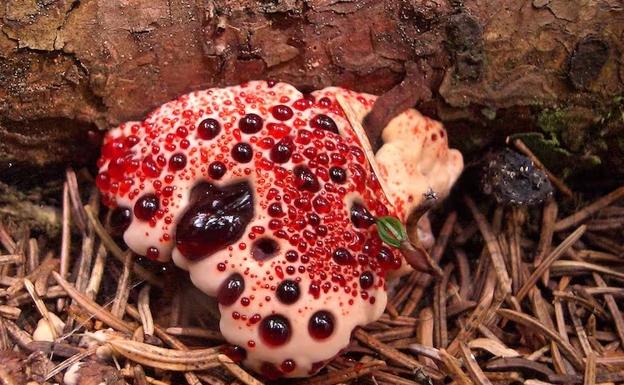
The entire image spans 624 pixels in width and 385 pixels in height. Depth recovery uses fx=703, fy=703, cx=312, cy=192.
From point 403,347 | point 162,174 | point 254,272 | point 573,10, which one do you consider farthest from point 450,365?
point 573,10

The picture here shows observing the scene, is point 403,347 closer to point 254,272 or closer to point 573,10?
point 254,272

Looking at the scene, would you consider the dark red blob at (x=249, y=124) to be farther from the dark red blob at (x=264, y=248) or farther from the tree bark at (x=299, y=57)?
the dark red blob at (x=264, y=248)

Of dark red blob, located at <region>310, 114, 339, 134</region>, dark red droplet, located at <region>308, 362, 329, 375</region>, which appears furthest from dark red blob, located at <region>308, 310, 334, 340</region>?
dark red blob, located at <region>310, 114, 339, 134</region>

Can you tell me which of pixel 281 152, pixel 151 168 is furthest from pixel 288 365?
pixel 151 168

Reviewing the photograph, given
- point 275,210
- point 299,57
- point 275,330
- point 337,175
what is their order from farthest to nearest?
point 299,57 → point 337,175 → point 275,210 → point 275,330

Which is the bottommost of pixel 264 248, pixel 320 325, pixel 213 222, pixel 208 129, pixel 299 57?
pixel 320 325

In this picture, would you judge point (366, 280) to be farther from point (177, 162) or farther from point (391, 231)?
point (177, 162)
